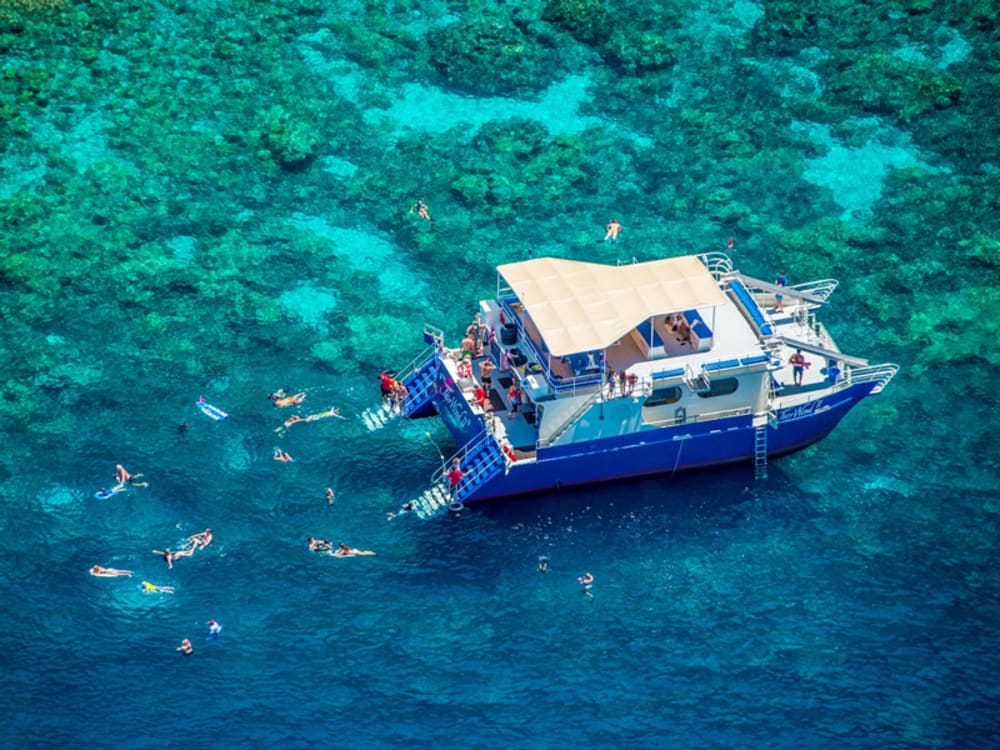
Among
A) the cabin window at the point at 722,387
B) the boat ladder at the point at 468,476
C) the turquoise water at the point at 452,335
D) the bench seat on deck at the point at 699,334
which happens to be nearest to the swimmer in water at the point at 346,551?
the turquoise water at the point at 452,335

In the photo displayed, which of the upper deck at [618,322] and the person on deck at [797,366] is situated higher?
the upper deck at [618,322]

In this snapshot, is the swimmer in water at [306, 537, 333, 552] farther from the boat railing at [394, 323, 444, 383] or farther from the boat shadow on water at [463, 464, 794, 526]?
the boat railing at [394, 323, 444, 383]

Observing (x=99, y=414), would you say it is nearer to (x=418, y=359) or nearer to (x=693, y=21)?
(x=418, y=359)

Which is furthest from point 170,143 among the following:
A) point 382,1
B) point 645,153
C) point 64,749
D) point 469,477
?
point 64,749

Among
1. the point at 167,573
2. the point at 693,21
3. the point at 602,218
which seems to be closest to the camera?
the point at 167,573

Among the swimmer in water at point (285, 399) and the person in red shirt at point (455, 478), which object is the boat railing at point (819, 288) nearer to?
the person in red shirt at point (455, 478)

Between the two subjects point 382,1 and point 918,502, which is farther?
point 382,1

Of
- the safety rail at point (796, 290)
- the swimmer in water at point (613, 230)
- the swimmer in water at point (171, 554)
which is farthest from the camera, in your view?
the swimmer in water at point (613, 230)
